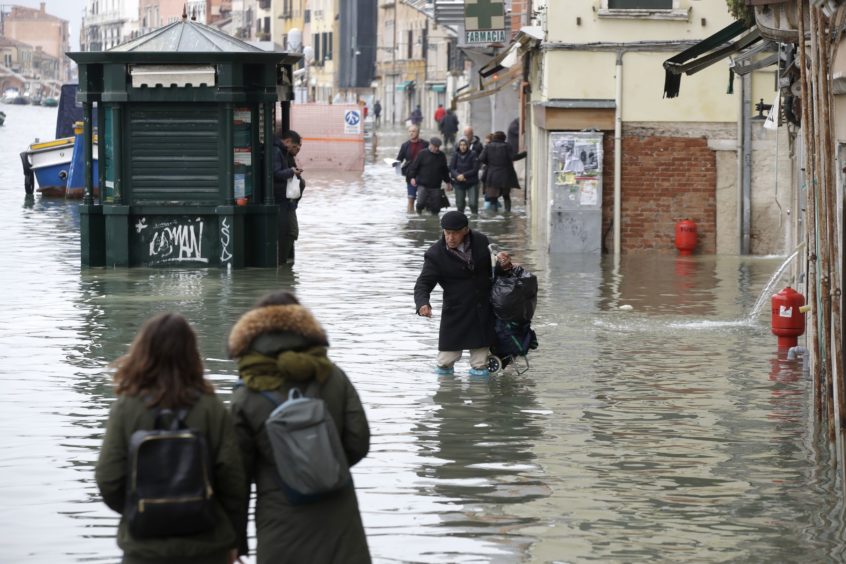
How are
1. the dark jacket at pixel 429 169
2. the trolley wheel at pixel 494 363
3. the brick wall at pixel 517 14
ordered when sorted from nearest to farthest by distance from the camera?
the trolley wheel at pixel 494 363 → the dark jacket at pixel 429 169 → the brick wall at pixel 517 14

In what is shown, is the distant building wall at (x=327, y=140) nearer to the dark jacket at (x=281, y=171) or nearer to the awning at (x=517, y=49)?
the awning at (x=517, y=49)

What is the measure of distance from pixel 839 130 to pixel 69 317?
7.87m

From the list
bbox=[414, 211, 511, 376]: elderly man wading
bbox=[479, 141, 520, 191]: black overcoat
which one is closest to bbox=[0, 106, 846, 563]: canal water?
bbox=[414, 211, 511, 376]: elderly man wading

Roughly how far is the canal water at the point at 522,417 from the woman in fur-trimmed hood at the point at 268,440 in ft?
6.68

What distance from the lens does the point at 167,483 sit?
523 cm

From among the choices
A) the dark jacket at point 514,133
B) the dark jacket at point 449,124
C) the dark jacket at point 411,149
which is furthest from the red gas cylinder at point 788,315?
the dark jacket at point 449,124

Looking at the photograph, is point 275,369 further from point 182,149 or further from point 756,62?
point 182,149

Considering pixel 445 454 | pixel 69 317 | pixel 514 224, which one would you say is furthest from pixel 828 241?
pixel 514 224

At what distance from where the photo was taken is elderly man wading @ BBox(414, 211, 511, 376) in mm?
11992

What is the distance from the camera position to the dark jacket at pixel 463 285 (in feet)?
39.4

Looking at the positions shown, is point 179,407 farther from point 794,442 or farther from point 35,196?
point 35,196

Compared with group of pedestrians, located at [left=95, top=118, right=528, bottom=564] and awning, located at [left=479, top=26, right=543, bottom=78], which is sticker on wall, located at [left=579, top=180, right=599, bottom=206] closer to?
awning, located at [left=479, top=26, right=543, bottom=78]

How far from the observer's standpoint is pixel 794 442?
10211mm

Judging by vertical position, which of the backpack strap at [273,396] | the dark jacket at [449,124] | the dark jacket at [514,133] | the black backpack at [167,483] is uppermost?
the dark jacket at [449,124]
